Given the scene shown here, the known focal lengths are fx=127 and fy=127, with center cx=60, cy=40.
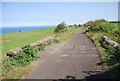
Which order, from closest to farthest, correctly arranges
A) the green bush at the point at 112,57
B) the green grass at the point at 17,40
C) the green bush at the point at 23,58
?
the green bush at the point at 112,57 < the green bush at the point at 23,58 < the green grass at the point at 17,40

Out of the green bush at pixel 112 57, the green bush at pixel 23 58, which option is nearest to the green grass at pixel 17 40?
the green bush at pixel 23 58

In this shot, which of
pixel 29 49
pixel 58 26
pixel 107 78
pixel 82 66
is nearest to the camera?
pixel 107 78

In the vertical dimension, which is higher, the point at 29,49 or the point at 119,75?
the point at 29,49

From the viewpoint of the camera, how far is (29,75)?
6180 mm

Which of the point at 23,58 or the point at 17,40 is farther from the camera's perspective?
the point at 17,40

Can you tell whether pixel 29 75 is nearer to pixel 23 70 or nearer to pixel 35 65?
pixel 23 70

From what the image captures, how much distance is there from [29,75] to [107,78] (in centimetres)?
357

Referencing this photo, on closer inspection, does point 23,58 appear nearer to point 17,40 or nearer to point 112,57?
point 112,57

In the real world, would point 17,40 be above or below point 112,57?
above

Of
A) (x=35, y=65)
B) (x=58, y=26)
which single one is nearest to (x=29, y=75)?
(x=35, y=65)

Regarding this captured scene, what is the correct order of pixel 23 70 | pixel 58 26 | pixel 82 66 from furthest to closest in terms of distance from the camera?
pixel 58 26 → pixel 82 66 → pixel 23 70

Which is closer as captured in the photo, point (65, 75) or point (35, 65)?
point (65, 75)

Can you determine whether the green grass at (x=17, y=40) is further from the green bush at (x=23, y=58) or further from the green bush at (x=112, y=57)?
the green bush at (x=112, y=57)

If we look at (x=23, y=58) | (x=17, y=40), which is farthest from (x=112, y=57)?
(x=17, y=40)
